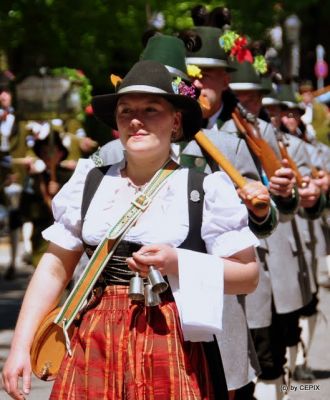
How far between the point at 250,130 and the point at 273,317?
1.43 metres

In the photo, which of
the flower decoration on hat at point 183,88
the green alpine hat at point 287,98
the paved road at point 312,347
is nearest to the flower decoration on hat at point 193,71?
the flower decoration on hat at point 183,88

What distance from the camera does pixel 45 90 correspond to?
50.4 feet

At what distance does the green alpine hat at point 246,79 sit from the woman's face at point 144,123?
3.44 meters

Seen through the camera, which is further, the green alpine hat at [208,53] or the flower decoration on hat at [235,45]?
the flower decoration on hat at [235,45]

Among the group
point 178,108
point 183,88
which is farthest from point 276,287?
point 178,108

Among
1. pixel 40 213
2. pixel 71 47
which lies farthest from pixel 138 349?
pixel 71 47

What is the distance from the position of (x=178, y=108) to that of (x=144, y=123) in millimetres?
175

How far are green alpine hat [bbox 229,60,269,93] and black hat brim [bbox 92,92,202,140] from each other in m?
3.23

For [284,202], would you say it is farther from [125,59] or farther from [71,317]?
[125,59]

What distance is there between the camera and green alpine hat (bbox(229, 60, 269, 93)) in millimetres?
7895

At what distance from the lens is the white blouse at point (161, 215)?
4.32 metres

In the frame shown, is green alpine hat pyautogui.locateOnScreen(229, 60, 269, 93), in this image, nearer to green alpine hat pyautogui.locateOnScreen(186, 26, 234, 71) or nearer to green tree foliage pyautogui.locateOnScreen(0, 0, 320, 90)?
green alpine hat pyautogui.locateOnScreen(186, 26, 234, 71)

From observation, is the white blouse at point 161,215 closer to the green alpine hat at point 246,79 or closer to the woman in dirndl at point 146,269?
the woman in dirndl at point 146,269

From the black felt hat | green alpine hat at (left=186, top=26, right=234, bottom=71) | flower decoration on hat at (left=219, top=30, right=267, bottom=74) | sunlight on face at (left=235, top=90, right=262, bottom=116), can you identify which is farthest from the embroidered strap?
sunlight on face at (left=235, top=90, right=262, bottom=116)
